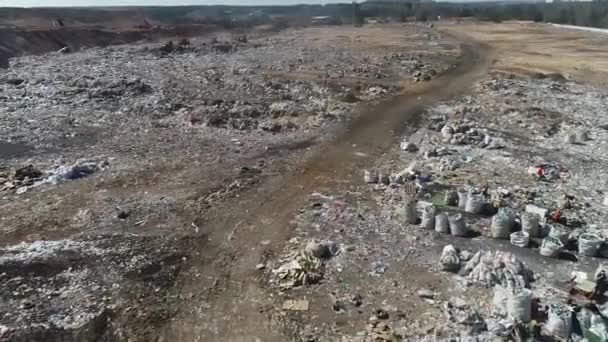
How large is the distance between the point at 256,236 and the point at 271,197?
175 centimetres

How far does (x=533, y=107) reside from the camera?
56.5 ft

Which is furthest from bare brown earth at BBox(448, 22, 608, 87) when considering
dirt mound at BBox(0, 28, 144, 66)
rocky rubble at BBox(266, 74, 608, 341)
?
dirt mound at BBox(0, 28, 144, 66)

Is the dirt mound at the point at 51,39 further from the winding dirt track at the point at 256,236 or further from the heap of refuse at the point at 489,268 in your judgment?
the heap of refuse at the point at 489,268

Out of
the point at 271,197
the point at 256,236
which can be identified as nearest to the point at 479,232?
the point at 256,236

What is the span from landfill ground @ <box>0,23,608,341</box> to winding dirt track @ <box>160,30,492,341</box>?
0.13 ft

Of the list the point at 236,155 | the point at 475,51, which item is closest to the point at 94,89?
the point at 236,155

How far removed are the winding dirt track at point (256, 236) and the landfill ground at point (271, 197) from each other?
1.6 inches

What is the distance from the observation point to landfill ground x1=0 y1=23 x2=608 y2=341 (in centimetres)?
678

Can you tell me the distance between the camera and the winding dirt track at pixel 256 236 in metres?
6.54

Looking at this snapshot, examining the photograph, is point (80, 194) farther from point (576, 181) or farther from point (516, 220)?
point (576, 181)

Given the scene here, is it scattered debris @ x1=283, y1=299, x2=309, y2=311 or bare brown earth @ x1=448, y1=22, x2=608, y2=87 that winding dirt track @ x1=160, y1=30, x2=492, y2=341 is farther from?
bare brown earth @ x1=448, y1=22, x2=608, y2=87

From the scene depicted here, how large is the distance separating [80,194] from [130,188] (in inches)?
41.4

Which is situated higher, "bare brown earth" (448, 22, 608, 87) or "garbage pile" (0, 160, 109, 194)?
"bare brown earth" (448, 22, 608, 87)

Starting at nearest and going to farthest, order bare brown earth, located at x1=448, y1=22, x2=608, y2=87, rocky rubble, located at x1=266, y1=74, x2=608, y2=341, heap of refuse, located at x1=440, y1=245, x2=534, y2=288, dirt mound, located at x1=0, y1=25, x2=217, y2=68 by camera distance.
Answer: rocky rubble, located at x1=266, y1=74, x2=608, y2=341
heap of refuse, located at x1=440, y1=245, x2=534, y2=288
bare brown earth, located at x1=448, y1=22, x2=608, y2=87
dirt mound, located at x1=0, y1=25, x2=217, y2=68
